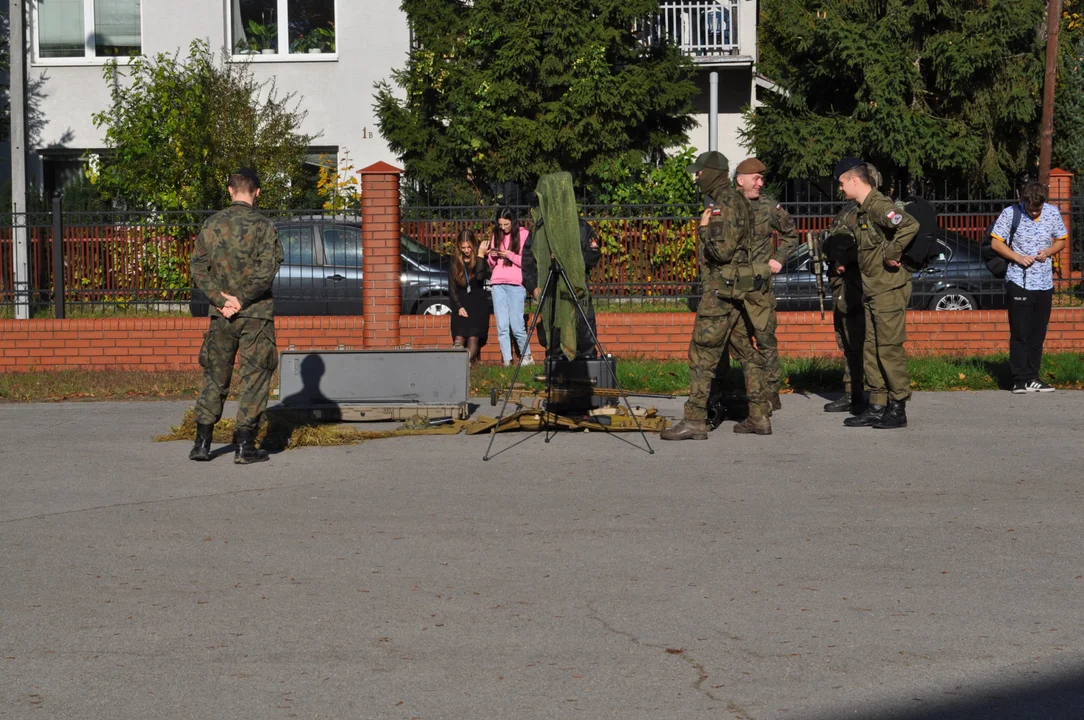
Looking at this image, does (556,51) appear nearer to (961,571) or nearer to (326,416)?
(326,416)

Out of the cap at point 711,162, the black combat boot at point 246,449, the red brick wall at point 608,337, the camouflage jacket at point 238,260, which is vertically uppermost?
the cap at point 711,162

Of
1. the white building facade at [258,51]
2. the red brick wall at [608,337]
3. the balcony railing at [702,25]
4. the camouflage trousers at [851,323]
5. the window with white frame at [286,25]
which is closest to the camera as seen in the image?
the camouflage trousers at [851,323]

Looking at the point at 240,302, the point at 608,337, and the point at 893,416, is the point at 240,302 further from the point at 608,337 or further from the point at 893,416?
the point at 608,337

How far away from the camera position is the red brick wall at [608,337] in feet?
50.5

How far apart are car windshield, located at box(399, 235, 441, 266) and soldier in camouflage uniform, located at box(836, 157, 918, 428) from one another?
5.95m

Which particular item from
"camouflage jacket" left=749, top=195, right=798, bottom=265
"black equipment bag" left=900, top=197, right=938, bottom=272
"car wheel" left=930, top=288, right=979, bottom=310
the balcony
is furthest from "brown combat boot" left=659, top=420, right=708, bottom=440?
the balcony

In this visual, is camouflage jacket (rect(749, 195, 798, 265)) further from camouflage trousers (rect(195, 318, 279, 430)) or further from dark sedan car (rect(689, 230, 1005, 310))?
dark sedan car (rect(689, 230, 1005, 310))

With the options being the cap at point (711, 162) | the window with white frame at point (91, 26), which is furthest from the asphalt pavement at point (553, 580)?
the window with white frame at point (91, 26)

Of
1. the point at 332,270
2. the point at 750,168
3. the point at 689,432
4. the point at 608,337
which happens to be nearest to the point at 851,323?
the point at 750,168

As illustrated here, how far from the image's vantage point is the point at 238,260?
9539mm

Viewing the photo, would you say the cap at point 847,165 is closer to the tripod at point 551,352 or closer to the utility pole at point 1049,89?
the tripod at point 551,352

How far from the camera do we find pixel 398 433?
11.1m

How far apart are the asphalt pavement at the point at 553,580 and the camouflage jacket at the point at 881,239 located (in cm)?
123

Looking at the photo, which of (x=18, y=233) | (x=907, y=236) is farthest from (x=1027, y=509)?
(x=18, y=233)
